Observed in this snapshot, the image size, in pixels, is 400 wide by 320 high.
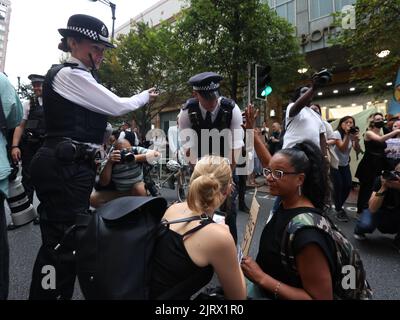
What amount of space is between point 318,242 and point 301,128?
2402mm

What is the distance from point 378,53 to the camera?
29.2 feet

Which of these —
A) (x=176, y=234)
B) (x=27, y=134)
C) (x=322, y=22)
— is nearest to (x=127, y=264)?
(x=176, y=234)

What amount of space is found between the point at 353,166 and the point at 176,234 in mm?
7740

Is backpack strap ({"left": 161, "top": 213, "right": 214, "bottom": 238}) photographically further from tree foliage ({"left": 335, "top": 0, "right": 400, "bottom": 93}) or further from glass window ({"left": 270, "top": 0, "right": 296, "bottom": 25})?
glass window ({"left": 270, "top": 0, "right": 296, "bottom": 25})

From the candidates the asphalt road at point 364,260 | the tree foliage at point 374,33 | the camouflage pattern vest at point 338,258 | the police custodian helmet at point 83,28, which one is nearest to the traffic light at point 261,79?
the asphalt road at point 364,260

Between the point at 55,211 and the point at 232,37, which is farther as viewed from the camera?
the point at 232,37

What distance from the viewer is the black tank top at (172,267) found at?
1392 mm

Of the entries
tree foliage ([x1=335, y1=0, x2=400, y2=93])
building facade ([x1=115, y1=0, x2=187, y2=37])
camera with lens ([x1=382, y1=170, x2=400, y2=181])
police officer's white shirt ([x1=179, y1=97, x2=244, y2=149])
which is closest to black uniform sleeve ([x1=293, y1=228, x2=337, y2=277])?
police officer's white shirt ([x1=179, y1=97, x2=244, y2=149])

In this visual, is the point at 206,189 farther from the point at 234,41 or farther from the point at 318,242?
the point at 234,41

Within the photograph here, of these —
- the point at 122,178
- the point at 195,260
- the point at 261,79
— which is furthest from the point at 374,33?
the point at 195,260

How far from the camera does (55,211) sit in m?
1.94

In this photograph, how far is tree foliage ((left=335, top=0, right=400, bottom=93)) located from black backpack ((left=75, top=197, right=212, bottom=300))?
8431 millimetres

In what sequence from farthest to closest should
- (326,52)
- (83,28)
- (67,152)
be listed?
(326,52), (83,28), (67,152)

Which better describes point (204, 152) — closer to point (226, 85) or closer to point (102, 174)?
point (102, 174)
